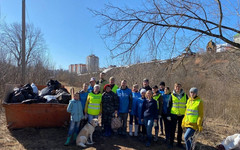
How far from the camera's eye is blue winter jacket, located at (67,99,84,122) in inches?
185

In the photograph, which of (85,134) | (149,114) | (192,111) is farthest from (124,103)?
(192,111)

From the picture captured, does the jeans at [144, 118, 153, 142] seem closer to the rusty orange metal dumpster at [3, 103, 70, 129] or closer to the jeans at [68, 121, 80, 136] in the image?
the jeans at [68, 121, 80, 136]

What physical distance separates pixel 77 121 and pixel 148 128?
1992mm

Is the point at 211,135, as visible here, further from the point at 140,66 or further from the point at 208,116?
the point at 140,66

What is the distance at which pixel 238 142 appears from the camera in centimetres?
439

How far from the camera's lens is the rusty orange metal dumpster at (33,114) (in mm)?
4867

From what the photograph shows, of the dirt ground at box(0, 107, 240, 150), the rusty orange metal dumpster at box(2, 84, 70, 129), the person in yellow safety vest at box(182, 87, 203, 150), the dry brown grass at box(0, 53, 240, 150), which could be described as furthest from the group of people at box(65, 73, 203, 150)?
the rusty orange metal dumpster at box(2, 84, 70, 129)

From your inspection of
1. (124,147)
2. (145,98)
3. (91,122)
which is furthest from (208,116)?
(91,122)

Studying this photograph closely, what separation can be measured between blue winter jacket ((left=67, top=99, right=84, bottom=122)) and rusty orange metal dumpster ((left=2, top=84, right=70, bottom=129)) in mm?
590

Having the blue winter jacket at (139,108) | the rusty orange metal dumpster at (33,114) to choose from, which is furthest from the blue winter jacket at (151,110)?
the rusty orange metal dumpster at (33,114)

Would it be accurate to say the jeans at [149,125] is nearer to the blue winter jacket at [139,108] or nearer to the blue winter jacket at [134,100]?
the blue winter jacket at [139,108]

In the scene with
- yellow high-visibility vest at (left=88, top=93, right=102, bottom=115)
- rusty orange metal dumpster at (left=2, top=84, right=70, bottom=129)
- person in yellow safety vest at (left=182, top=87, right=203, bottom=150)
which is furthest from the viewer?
yellow high-visibility vest at (left=88, top=93, right=102, bottom=115)

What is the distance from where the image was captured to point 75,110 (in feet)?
15.4

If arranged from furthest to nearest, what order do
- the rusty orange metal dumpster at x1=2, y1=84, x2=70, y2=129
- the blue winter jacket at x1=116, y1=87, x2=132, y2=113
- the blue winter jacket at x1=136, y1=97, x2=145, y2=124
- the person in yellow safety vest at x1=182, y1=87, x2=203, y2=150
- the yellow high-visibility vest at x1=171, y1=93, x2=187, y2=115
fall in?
the blue winter jacket at x1=116, y1=87, x2=132, y2=113
the blue winter jacket at x1=136, y1=97, x2=145, y2=124
the rusty orange metal dumpster at x1=2, y1=84, x2=70, y2=129
the yellow high-visibility vest at x1=171, y1=93, x2=187, y2=115
the person in yellow safety vest at x1=182, y1=87, x2=203, y2=150
